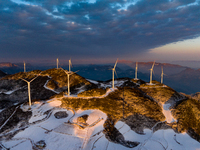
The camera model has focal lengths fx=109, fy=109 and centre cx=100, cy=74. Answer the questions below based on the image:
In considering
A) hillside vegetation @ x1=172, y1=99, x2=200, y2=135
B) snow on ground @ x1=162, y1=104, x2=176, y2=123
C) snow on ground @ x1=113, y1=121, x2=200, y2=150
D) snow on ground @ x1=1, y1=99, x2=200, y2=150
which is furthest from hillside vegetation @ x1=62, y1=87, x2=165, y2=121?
hillside vegetation @ x1=172, y1=99, x2=200, y2=135

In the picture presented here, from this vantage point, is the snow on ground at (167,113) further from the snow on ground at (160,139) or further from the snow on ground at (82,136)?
the snow on ground at (82,136)

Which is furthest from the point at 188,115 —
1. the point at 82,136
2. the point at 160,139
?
the point at 82,136

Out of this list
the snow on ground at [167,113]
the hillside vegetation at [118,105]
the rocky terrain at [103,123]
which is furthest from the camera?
the hillside vegetation at [118,105]

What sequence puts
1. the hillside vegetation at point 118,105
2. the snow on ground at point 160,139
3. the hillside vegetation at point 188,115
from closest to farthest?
the snow on ground at point 160,139, the hillside vegetation at point 188,115, the hillside vegetation at point 118,105

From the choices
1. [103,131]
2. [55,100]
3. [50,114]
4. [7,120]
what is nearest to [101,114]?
[103,131]

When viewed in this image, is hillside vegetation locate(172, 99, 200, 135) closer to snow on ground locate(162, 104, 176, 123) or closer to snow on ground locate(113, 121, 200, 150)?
snow on ground locate(162, 104, 176, 123)

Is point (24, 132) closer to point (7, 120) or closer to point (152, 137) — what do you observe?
point (7, 120)

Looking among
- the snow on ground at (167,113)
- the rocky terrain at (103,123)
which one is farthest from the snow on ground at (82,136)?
the snow on ground at (167,113)

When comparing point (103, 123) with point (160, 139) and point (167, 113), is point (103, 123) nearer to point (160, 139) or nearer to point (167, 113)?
point (160, 139)

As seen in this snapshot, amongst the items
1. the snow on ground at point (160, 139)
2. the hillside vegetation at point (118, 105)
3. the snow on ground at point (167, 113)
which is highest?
the hillside vegetation at point (118, 105)
